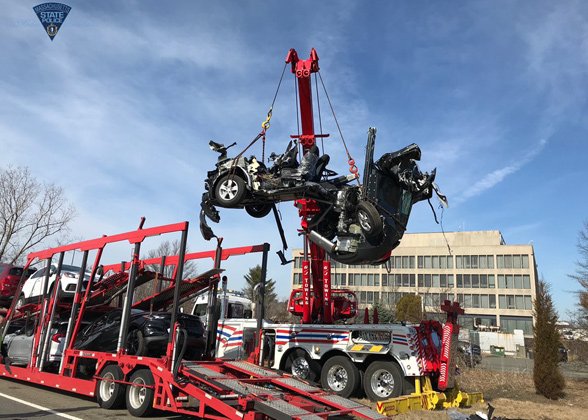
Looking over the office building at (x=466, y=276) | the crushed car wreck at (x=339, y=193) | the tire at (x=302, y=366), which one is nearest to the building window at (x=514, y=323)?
the office building at (x=466, y=276)

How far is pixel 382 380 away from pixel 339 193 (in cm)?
422

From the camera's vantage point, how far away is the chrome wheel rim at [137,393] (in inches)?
294

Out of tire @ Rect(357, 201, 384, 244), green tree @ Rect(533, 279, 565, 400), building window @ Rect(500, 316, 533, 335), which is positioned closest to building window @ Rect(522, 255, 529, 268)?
building window @ Rect(500, 316, 533, 335)

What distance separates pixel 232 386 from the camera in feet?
22.8

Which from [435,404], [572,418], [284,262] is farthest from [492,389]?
[284,262]

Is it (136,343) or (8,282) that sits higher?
(8,282)

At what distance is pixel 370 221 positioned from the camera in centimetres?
861

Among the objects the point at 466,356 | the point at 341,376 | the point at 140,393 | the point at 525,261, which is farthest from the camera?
the point at 525,261

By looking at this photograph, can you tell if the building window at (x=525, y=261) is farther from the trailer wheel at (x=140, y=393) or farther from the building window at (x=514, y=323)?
the trailer wheel at (x=140, y=393)

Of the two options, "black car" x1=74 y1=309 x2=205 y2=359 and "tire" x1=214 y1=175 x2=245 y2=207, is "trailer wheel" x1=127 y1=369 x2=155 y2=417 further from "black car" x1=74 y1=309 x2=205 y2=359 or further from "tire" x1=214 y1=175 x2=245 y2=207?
"tire" x1=214 y1=175 x2=245 y2=207

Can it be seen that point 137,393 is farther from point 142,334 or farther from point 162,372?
point 142,334

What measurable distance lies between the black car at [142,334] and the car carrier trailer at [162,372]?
332 millimetres

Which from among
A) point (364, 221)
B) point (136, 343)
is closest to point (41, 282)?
point (136, 343)

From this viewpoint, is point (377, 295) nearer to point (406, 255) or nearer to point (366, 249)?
point (406, 255)
